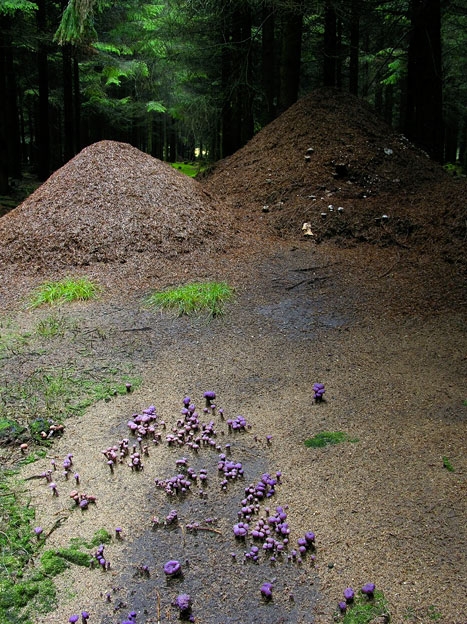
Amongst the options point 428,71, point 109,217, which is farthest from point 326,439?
point 428,71

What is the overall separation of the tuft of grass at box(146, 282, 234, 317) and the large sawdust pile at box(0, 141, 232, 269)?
4.88 feet

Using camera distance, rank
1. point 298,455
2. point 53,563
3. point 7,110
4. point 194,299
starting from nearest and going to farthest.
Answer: point 53,563
point 298,455
point 194,299
point 7,110

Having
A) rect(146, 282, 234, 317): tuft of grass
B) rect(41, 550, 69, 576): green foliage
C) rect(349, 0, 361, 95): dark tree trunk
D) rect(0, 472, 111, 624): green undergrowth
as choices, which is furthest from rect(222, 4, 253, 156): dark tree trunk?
rect(41, 550, 69, 576): green foliage

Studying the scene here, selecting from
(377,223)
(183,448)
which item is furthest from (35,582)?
(377,223)

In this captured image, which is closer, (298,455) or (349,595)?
(349,595)

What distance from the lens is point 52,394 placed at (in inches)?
159

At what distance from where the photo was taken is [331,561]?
240 centimetres

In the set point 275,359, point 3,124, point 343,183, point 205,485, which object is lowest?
point 205,485

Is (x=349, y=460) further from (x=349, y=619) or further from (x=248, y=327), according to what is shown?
(x=248, y=327)

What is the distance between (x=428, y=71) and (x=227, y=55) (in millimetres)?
6996

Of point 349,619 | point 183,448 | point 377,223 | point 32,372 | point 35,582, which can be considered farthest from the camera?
point 377,223

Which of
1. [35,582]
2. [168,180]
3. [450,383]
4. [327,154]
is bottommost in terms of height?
[35,582]

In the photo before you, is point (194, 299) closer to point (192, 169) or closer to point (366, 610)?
point (366, 610)

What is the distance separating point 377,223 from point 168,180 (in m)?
3.69
